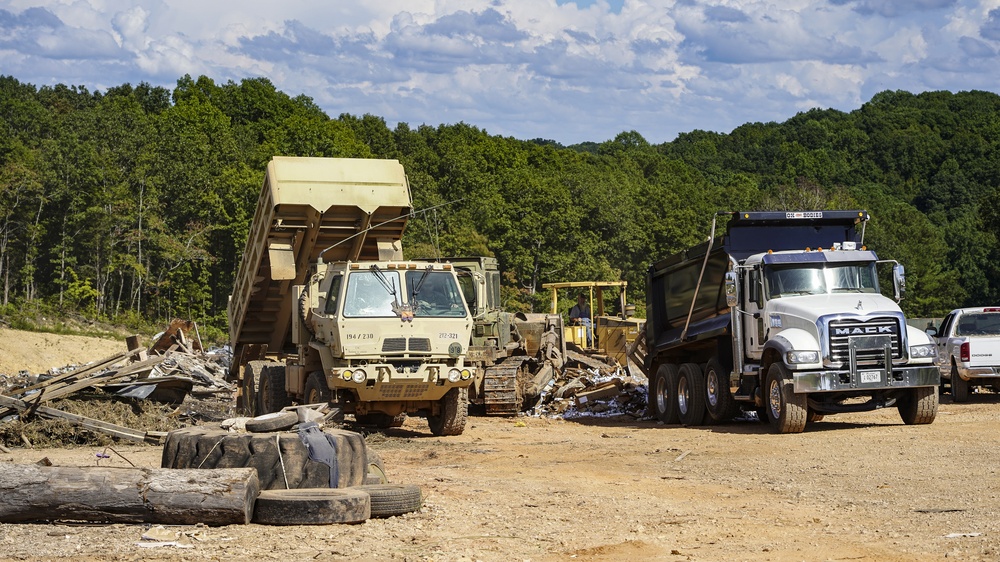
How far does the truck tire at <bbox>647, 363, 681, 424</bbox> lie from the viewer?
767 inches

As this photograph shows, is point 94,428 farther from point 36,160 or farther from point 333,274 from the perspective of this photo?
point 36,160

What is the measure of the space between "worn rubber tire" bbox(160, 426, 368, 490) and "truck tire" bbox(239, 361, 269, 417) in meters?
8.68

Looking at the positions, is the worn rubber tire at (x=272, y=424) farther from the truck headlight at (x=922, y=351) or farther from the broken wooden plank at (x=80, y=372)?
the truck headlight at (x=922, y=351)

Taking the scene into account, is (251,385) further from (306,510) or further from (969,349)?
(969,349)

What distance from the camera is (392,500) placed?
359 inches

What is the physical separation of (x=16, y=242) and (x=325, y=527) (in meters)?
53.3

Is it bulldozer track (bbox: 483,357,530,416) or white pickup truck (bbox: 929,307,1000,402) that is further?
white pickup truck (bbox: 929,307,1000,402)

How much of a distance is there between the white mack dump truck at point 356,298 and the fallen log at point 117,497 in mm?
6985

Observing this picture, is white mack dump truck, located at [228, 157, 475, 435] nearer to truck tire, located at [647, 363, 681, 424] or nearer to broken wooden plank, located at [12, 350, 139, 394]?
broken wooden plank, located at [12, 350, 139, 394]

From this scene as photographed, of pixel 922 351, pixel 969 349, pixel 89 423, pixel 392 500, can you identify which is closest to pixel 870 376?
pixel 922 351

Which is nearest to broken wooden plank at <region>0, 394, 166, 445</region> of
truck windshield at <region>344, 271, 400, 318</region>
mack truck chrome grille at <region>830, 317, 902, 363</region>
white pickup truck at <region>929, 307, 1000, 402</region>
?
truck windshield at <region>344, 271, 400, 318</region>

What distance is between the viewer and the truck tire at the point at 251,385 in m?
18.2

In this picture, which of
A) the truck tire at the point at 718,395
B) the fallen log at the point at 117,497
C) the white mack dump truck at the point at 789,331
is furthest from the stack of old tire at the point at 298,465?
the truck tire at the point at 718,395

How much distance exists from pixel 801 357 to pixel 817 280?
1.71m
